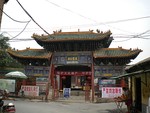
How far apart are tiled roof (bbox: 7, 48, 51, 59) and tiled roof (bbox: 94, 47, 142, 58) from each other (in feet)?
18.9

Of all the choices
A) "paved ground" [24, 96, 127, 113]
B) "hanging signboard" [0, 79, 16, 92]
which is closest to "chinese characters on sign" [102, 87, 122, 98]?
"paved ground" [24, 96, 127, 113]

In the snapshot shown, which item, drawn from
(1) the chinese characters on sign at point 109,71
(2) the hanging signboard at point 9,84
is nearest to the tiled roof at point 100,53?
(1) the chinese characters on sign at point 109,71

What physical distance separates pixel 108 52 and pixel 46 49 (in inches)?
290

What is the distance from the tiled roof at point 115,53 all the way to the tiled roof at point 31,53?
227 inches

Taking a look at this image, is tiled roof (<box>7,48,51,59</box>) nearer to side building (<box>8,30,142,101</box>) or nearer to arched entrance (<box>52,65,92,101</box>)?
side building (<box>8,30,142,101</box>)

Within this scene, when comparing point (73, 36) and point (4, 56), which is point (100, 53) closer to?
point (73, 36)

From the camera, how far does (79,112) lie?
17828 millimetres

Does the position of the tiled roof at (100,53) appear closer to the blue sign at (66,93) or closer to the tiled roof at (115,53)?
the tiled roof at (115,53)

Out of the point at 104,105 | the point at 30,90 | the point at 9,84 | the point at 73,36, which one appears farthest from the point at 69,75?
the point at 104,105

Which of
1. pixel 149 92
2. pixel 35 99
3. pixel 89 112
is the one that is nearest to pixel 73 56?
pixel 35 99

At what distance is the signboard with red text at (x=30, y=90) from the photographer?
29.3 meters

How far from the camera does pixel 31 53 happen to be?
104 ft

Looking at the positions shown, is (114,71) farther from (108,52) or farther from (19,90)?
(19,90)

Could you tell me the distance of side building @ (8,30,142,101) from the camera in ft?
96.0
